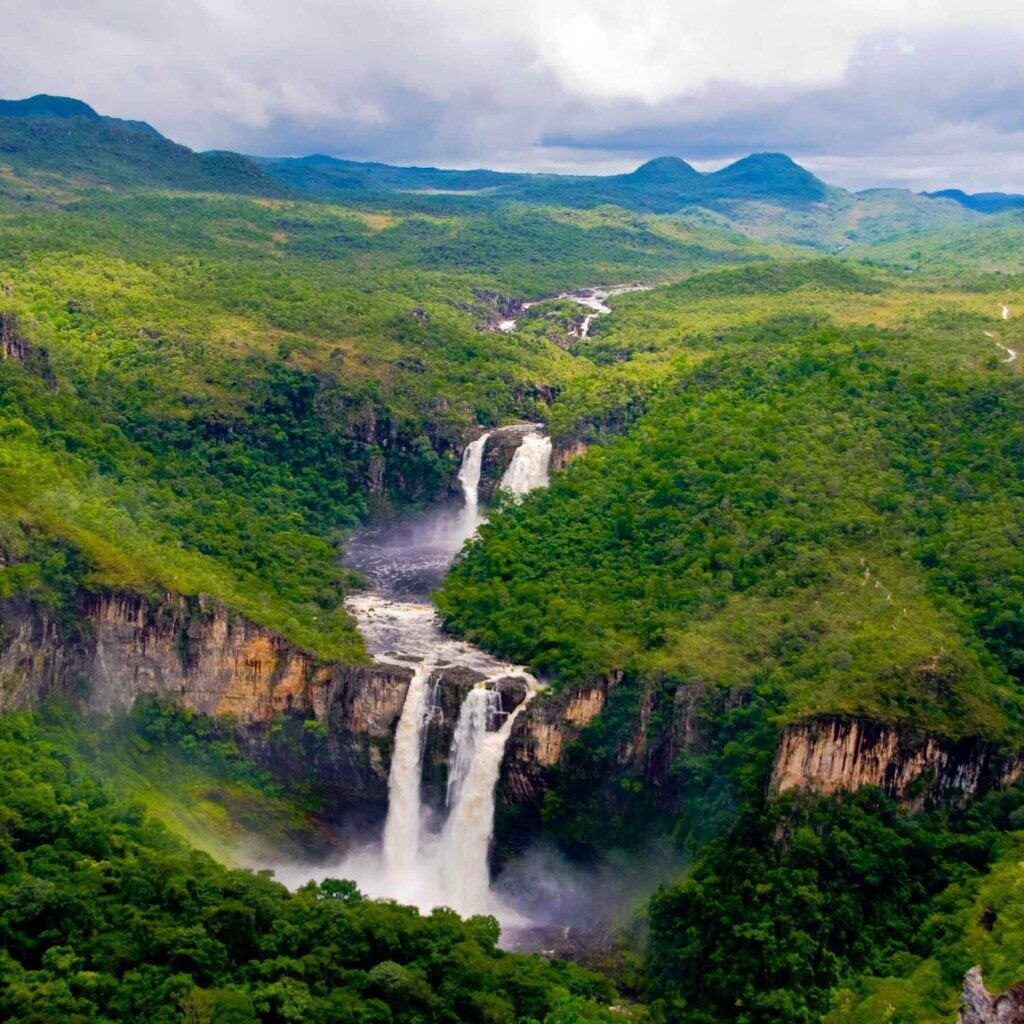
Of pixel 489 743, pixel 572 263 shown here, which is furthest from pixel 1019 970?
pixel 572 263

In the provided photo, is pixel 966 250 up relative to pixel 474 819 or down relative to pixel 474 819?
up

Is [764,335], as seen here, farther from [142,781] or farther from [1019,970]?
[1019,970]

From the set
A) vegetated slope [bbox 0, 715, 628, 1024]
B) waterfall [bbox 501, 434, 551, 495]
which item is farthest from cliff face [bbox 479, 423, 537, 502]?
vegetated slope [bbox 0, 715, 628, 1024]

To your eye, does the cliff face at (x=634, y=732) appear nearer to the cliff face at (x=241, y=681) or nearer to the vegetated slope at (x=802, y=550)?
the vegetated slope at (x=802, y=550)

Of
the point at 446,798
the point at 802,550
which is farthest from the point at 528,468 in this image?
the point at 446,798

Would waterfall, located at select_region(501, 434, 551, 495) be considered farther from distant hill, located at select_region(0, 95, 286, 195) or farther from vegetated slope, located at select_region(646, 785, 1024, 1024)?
distant hill, located at select_region(0, 95, 286, 195)

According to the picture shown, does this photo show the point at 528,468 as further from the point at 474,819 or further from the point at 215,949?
the point at 215,949

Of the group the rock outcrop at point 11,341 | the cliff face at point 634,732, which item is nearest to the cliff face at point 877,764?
the cliff face at point 634,732
